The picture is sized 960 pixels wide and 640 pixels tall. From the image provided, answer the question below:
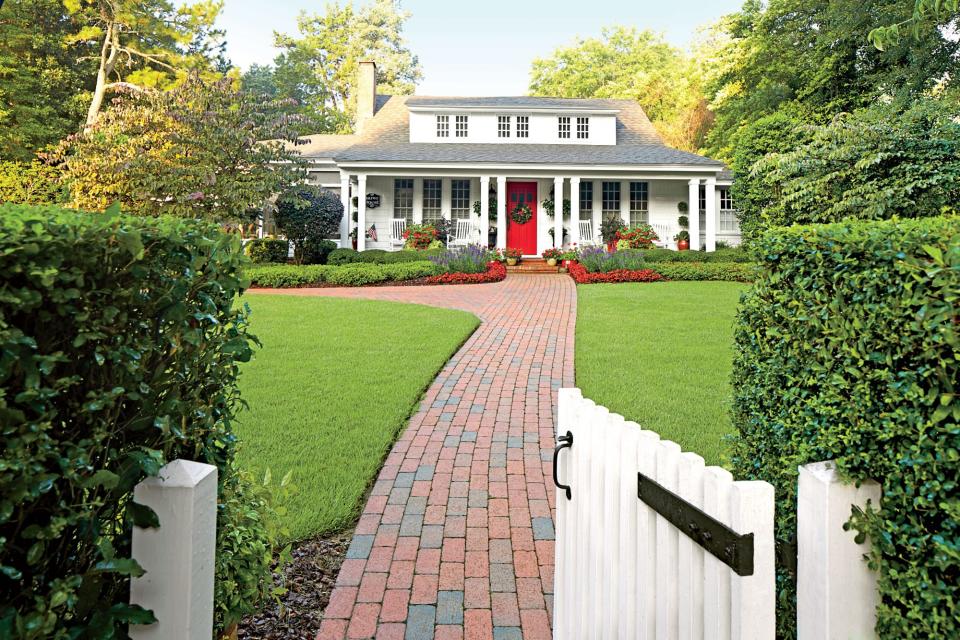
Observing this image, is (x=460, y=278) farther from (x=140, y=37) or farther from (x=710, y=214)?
(x=140, y=37)

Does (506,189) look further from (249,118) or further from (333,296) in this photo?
(333,296)

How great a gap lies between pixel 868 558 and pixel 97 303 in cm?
185

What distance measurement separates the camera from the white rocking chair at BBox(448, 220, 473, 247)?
74.3ft

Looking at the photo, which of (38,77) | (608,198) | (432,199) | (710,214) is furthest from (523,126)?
A: (38,77)

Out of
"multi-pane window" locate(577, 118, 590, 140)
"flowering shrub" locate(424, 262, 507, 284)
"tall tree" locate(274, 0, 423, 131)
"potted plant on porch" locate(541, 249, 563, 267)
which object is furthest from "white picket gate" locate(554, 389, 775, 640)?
"tall tree" locate(274, 0, 423, 131)

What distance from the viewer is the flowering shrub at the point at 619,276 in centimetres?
1691

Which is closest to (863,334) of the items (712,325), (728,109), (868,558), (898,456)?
(898,456)

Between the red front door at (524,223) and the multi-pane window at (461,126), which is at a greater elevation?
the multi-pane window at (461,126)

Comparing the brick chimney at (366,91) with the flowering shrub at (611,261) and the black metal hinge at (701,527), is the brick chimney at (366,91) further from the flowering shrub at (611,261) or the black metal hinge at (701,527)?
the black metal hinge at (701,527)

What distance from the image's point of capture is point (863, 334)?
165cm

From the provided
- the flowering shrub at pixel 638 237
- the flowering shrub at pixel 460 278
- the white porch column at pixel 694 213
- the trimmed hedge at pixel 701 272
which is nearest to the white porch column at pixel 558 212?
the flowering shrub at pixel 638 237

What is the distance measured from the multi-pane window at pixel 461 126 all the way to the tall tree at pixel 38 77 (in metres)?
15.4

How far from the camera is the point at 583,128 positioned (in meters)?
24.7

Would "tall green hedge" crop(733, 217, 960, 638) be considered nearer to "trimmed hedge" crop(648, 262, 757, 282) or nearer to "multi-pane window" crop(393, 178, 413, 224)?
"trimmed hedge" crop(648, 262, 757, 282)
